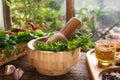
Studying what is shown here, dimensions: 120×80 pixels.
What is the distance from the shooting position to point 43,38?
1.17m

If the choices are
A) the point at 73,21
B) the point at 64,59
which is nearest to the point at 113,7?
the point at 73,21

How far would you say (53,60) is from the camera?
953 mm

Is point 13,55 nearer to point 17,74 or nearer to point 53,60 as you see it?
point 17,74

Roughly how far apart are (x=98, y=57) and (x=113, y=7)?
755 mm

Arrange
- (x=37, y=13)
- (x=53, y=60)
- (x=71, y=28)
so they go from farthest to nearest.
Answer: (x=37, y=13) < (x=71, y=28) < (x=53, y=60)

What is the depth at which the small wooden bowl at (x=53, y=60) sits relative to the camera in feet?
3.12

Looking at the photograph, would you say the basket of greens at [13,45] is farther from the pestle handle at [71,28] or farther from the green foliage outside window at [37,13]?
the green foliage outside window at [37,13]

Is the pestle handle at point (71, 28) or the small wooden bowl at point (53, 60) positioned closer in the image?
the small wooden bowl at point (53, 60)

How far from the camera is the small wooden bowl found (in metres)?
0.95

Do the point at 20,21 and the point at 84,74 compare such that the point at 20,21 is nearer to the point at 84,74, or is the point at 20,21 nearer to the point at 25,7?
the point at 25,7

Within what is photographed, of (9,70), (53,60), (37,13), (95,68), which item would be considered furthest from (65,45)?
(37,13)

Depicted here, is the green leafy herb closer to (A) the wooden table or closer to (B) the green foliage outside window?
(A) the wooden table

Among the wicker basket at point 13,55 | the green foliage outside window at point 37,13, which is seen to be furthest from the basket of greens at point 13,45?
the green foliage outside window at point 37,13

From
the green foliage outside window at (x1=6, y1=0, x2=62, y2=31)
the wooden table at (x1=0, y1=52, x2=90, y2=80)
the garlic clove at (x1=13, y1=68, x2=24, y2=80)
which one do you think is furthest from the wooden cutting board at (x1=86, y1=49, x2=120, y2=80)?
the green foliage outside window at (x1=6, y1=0, x2=62, y2=31)
